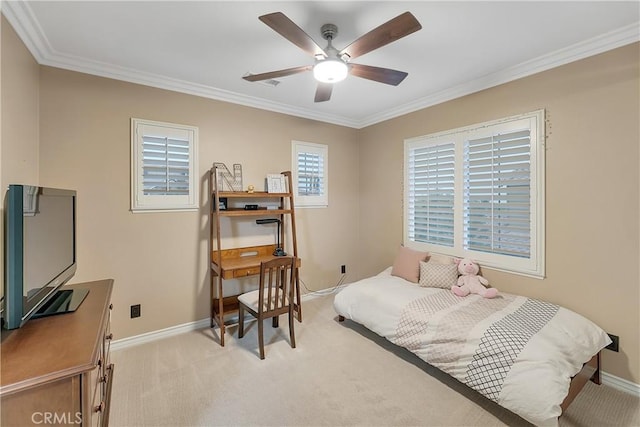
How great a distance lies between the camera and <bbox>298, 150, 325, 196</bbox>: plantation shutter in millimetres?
3965

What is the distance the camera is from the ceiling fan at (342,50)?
61.4 inches

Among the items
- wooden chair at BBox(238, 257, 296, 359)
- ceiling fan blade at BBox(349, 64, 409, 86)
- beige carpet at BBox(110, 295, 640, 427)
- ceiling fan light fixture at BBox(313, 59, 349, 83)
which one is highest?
ceiling fan blade at BBox(349, 64, 409, 86)

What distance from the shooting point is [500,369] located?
185 cm

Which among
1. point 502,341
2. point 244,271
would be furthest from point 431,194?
point 244,271

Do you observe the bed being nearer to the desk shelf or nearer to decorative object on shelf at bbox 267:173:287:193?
the desk shelf

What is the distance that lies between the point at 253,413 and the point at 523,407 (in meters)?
1.67

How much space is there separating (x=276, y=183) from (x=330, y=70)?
5.81 ft

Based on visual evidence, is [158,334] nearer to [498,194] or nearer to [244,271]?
[244,271]

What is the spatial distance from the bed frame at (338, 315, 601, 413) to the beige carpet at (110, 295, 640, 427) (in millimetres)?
104

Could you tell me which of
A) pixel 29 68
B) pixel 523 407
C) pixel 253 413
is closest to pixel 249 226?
pixel 253 413

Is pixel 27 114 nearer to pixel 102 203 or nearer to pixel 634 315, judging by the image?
pixel 102 203

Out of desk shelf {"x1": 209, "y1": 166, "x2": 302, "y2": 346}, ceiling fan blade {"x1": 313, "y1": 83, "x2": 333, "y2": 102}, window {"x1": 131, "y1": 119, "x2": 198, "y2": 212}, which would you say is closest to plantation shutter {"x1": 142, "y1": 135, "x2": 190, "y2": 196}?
window {"x1": 131, "y1": 119, "x2": 198, "y2": 212}

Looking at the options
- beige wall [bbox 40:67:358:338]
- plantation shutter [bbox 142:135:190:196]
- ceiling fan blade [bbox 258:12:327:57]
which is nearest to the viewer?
ceiling fan blade [bbox 258:12:327:57]

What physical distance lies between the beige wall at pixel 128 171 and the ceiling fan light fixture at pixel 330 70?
1.69m
